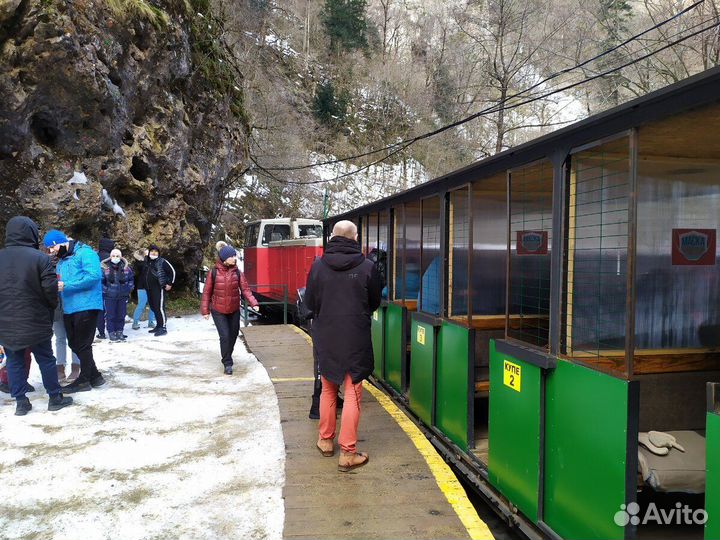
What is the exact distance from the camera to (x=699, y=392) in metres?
3.54

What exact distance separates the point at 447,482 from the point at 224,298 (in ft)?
13.8

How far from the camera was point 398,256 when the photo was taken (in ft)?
21.9

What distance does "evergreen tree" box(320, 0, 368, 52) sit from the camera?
4272 centimetres

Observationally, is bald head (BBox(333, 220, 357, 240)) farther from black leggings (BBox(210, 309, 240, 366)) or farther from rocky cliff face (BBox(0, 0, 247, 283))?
rocky cliff face (BBox(0, 0, 247, 283))

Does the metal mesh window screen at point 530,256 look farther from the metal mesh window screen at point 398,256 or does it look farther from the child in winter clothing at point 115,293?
the child in winter clothing at point 115,293

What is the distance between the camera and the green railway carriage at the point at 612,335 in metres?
2.68

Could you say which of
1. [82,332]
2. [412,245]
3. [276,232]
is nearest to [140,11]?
[276,232]

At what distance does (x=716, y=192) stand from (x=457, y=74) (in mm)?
30600

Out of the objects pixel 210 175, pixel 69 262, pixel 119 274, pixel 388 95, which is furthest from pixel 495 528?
pixel 388 95

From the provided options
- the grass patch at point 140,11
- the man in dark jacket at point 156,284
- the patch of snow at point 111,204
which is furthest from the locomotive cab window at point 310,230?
the grass patch at point 140,11

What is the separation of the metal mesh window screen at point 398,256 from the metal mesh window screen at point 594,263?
3.23 m

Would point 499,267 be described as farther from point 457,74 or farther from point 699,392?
point 457,74

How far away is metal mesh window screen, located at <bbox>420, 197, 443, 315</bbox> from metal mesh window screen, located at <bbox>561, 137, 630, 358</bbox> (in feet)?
6.77

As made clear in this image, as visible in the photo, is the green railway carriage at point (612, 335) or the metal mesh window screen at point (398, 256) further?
the metal mesh window screen at point (398, 256)
